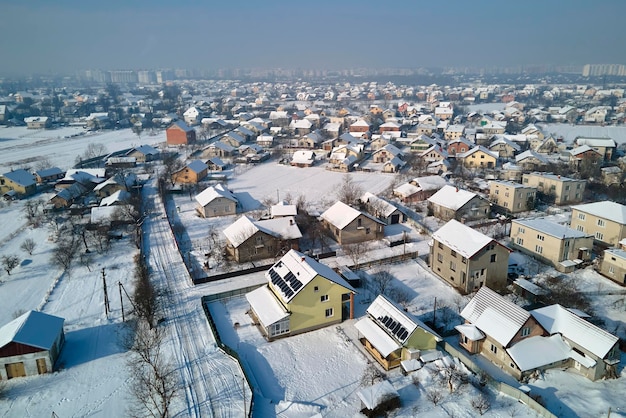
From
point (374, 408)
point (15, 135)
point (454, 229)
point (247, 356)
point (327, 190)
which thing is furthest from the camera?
point (15, 135)

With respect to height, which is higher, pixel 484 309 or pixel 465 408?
pixel 484 309

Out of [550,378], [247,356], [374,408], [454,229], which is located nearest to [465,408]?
[374,408]

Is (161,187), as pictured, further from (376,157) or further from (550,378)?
(550,378)

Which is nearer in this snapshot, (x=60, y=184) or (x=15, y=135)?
(x=60, y=184)

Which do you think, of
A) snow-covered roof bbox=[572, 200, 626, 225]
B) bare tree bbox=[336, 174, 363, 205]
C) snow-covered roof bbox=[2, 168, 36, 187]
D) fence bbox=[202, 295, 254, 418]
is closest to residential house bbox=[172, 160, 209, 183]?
snow-covered roof bbox=[2, 168, 36, 187]

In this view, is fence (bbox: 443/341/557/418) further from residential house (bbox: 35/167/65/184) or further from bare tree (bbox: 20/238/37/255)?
residential house (bbox: 35/167/65/184)

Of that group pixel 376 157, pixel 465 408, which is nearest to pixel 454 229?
pixel 465 408

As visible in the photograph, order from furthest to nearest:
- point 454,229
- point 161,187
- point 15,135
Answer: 1. point 15,135
2. point 161,187
3. point 454,229
